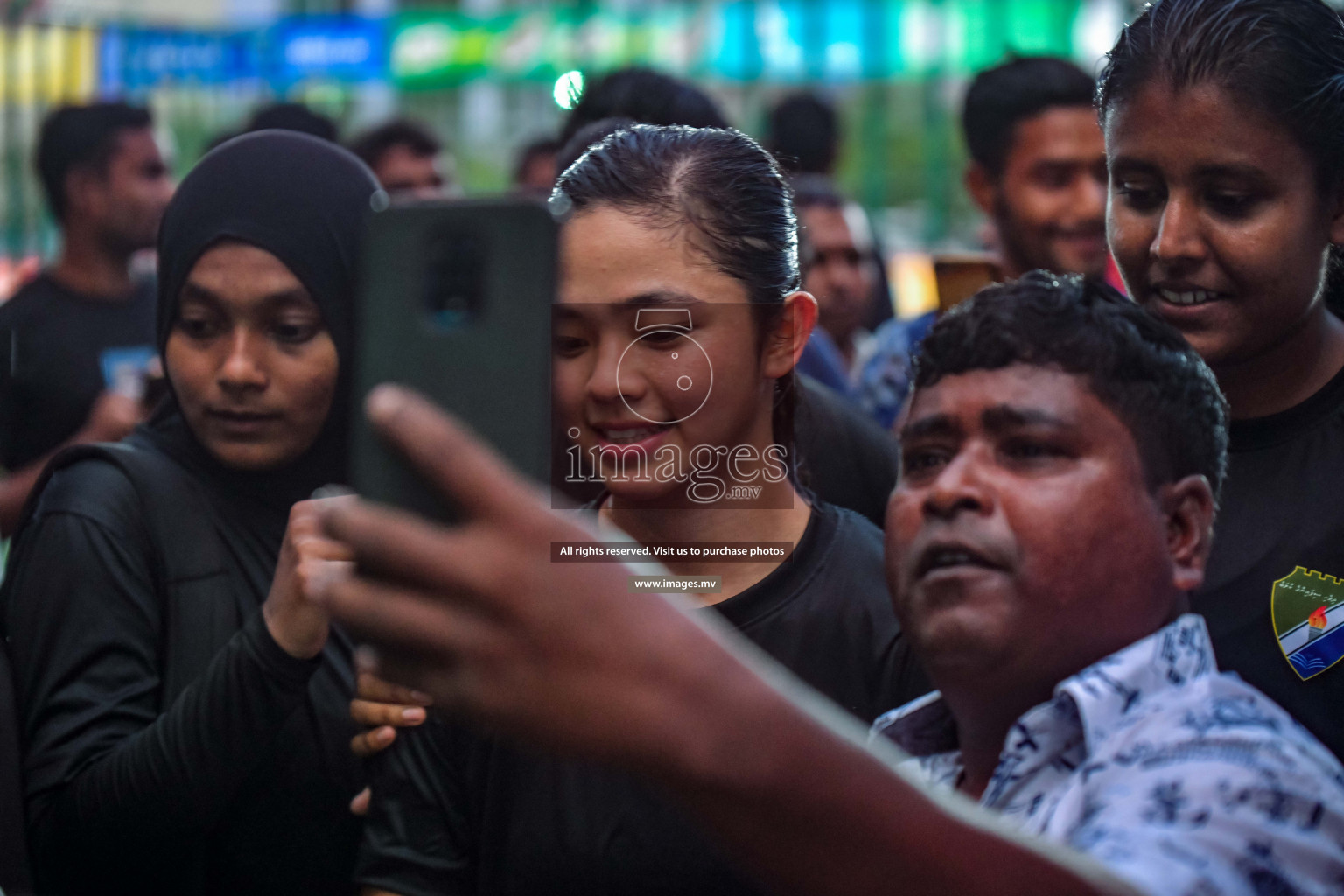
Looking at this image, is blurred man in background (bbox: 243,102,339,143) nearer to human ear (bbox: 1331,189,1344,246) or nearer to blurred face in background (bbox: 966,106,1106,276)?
blurred face in background (bbox: 966,106,1106,276)

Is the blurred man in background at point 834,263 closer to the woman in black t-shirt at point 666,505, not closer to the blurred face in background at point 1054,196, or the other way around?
the blurred face in background at point 1054,196

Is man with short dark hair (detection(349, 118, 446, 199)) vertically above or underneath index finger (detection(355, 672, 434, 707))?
above

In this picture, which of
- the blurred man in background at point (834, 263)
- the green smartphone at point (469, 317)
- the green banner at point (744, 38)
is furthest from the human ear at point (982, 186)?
the green banner at point (744, 38)

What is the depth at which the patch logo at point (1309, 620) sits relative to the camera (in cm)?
143

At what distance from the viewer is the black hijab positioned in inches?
74.9

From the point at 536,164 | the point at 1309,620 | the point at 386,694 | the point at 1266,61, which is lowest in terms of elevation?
the point at 386,694

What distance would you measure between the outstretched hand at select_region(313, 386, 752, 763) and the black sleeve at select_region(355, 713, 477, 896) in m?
0.83

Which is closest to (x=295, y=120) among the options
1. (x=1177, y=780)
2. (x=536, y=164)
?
(x=536, y=164)

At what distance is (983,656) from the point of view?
3.69 ft

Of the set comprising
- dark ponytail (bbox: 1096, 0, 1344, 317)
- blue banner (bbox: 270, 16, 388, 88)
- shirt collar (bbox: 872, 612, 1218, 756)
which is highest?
blue banner (bbox: 270, 16, 388, 88)

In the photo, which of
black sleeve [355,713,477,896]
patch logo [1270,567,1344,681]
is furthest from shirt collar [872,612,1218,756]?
black sleeve [355,713,477,896]

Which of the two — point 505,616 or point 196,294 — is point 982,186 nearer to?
point 196,294

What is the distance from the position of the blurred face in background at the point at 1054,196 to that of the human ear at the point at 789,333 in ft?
6.01

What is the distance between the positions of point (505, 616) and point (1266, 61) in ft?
4.35
